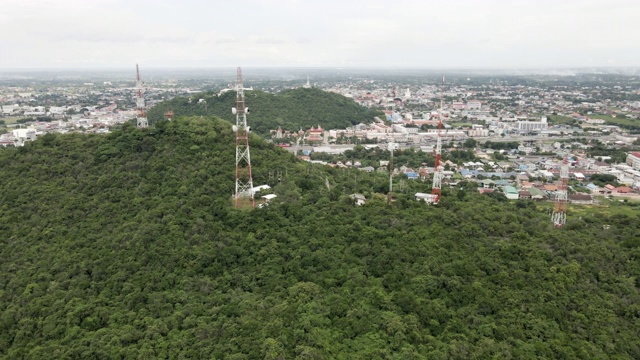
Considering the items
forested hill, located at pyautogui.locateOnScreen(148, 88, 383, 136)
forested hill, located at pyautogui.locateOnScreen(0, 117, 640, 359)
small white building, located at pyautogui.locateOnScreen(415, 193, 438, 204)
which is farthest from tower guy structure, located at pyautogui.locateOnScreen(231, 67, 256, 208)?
forested hill, located at pyautogui.locateOnScreen(148, 88, 383, 136)

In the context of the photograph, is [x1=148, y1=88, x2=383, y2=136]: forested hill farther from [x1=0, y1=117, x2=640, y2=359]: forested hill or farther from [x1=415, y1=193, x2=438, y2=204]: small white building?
[x1=0, y1=117, x2=640, y2=359]: forested hill

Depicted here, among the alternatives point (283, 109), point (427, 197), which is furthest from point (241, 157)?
point (283, 109)

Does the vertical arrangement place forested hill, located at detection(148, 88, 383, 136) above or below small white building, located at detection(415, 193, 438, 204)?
above

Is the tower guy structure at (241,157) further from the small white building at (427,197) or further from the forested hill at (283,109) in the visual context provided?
the forested hill at (283,109)

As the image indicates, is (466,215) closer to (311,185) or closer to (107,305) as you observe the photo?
(311,185)

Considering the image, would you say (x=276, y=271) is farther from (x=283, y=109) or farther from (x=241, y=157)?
A: (x=283, y=109)

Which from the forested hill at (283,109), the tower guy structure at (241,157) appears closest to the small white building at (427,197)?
the tower guy structure at (241,157)

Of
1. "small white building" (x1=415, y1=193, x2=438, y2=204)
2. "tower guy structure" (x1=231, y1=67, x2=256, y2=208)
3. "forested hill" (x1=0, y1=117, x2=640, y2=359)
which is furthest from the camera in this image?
"small white building" (x1=415, y1=193, x2=438, y2=204)
